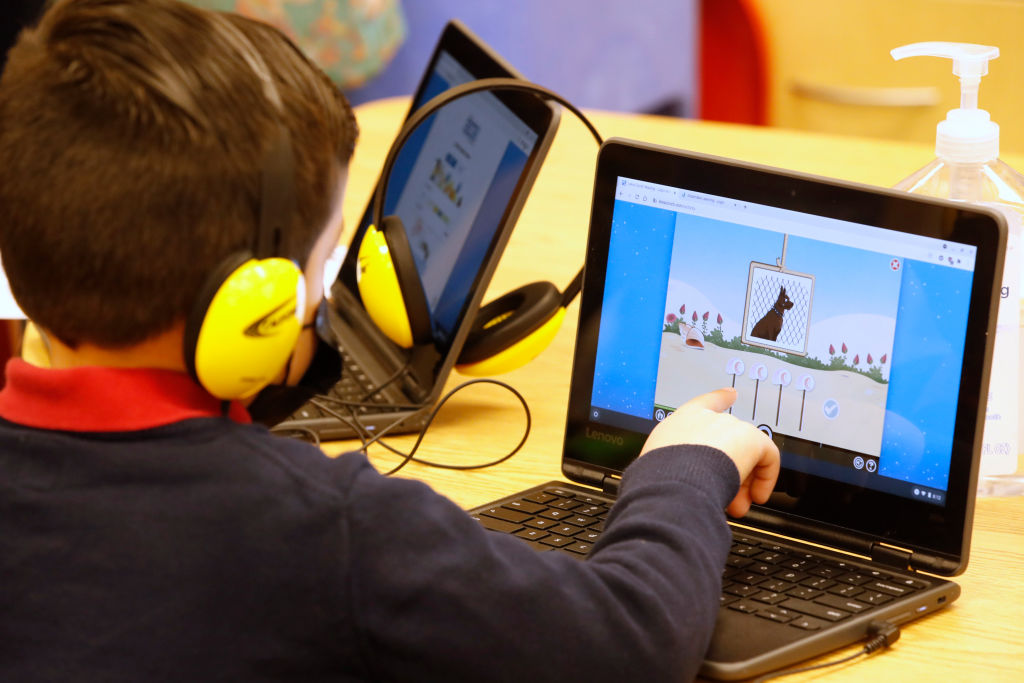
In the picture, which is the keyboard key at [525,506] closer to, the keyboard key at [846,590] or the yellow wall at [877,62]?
the keyboard key at [846,590]

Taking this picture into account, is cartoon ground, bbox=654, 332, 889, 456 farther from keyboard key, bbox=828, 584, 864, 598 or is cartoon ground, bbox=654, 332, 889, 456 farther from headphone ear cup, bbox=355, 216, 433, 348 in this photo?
headphone ear cup, bbox=355, 216, 433, 348

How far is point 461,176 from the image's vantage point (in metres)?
1.17

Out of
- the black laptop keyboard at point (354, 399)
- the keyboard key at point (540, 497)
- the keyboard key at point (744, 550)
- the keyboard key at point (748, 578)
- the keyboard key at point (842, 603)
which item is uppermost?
the black laptop keyboard at point (354, 399)

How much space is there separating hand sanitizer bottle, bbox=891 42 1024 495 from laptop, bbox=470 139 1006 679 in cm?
12

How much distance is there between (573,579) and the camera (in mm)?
669

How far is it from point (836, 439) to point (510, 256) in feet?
2.34

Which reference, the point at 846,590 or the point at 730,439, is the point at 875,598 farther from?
the point at 730,439

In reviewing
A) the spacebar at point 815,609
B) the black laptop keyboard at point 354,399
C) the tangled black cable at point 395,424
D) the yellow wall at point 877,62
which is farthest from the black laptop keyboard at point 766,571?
the yellow wall at point 877,62

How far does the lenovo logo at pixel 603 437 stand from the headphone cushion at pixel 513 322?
0.57ft

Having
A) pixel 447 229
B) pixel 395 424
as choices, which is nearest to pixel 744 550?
pixel 395 424

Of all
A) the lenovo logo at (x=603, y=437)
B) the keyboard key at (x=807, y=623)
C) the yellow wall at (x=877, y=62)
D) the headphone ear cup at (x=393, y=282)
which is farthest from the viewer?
the yellow wall at (x=877, y=62)

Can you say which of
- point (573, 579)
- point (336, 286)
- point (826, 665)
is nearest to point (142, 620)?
point (573, 579)

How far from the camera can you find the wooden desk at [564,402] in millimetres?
766

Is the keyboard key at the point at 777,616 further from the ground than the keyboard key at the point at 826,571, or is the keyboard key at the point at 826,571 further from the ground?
the keyboard key at the point at 826,571
